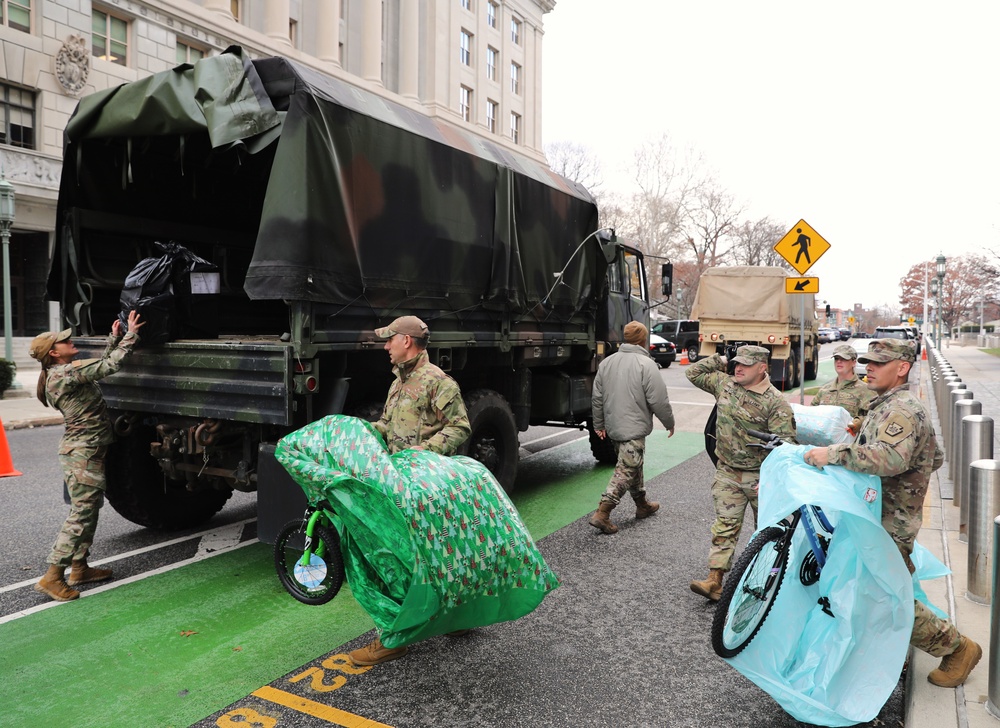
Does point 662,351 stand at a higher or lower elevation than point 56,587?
higher

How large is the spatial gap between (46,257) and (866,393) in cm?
2423

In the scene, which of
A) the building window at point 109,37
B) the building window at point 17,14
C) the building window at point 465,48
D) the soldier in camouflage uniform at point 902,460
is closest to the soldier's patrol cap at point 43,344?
the soldier in camouflage uniform at point 902,460

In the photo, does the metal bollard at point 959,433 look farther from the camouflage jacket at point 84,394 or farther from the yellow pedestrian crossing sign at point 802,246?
the camouflage jacket at point 84,394

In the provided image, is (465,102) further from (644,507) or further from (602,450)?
(644,507)

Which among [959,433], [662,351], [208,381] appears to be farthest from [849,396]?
[662,351]

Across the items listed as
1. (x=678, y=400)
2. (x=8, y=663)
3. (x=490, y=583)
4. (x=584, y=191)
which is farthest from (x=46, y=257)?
(x=490, y=583)

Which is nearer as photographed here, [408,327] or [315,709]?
[315,709]

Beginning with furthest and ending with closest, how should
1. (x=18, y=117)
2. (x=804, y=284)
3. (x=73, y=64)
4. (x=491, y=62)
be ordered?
(x=491, y=62)
(x=73, y=64)
(x=18, y=117)
(x=804, y=284)

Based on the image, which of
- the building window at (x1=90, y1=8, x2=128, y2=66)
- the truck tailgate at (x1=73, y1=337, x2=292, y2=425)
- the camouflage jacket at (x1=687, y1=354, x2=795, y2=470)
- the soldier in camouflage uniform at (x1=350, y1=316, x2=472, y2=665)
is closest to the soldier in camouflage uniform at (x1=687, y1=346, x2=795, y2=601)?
the camouflage jacket at (x1=687, y1=354, x2=795, y2=470)

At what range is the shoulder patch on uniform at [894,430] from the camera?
334 centimetres

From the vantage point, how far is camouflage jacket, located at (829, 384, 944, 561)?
3318 millimetres

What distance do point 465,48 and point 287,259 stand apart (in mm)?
48714

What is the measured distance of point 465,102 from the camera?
49875 mm

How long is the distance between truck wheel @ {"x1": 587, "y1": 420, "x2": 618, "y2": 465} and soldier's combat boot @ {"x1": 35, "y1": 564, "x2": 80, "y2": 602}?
5.71 m
